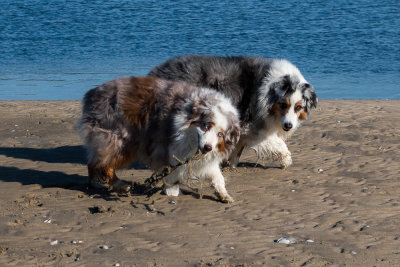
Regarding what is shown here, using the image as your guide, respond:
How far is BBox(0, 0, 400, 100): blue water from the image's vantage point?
1591 centimetres

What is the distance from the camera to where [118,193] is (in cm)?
718

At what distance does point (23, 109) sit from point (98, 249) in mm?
7074

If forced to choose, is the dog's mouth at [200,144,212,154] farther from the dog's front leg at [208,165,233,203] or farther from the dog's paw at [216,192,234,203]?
the dog's paw at [216,192,234,203]

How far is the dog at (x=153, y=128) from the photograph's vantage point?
6648 mm

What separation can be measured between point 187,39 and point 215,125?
14789 millimetres

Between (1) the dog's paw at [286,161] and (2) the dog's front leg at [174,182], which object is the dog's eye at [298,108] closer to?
(1) the dog's paw at [286,161]

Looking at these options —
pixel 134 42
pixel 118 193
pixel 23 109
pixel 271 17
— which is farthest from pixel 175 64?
pixel 271 17

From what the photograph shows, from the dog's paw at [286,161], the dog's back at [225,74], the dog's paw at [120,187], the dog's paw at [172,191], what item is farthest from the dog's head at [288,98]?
the dog's paw at [120,187]

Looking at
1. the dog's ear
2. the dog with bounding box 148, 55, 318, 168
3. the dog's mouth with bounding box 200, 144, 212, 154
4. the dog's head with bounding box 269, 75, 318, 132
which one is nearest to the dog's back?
the dog with bounding box 148, 55, 318, 168

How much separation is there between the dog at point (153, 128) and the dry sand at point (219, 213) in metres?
0.35

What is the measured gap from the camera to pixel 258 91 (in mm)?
8211

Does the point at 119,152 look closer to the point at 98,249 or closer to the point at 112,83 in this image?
the point at 112,83

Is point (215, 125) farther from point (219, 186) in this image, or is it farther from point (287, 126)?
point (287, 126)

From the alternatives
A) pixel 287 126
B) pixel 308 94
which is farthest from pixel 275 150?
pixel 308 94
